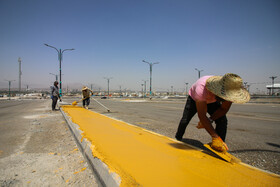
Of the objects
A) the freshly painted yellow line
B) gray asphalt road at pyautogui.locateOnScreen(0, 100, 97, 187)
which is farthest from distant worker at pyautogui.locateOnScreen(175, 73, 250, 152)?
gray asphalt road at pyautogui.locateOnScreen(0, 100, 97, 187)

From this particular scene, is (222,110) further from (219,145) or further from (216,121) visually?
(219,145)

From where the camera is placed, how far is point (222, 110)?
230 centimetres

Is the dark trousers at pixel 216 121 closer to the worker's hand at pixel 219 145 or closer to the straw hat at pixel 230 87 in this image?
the worker's hand at pixel 219 145

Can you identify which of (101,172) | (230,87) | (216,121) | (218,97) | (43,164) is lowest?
(43,164)

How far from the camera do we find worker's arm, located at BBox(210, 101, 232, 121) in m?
2.23

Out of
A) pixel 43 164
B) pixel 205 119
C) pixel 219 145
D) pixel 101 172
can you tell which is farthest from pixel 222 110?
pixel 43 164

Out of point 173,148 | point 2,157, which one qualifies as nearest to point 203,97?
point 173,148

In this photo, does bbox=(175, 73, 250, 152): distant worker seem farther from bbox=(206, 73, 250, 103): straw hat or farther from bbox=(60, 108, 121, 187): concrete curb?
bbox=(60, 108, 121, 187): concrete curb

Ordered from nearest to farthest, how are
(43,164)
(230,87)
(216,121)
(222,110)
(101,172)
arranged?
(101,172) < (230,87) < (43,164) < (222,110) < (216,121)

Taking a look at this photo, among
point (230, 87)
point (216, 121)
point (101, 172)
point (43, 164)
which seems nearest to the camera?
point (101, 172)

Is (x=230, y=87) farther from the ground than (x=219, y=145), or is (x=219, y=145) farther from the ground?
(x=230, y=87)

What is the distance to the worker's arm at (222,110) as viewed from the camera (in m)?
2.23

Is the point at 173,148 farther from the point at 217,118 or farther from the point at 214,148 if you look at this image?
the point at 217,118

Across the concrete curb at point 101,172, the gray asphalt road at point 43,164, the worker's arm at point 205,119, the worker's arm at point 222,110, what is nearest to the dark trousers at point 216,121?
the worker's arm at point 222,110
